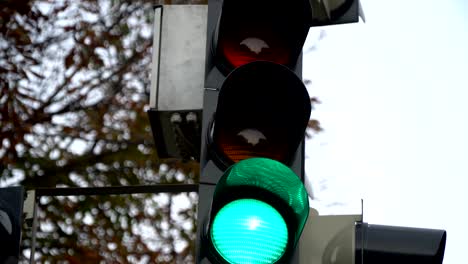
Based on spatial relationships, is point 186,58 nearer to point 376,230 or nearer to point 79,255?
point 376,230

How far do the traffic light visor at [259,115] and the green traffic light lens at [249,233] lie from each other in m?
0.17

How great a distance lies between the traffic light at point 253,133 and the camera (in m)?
2.40

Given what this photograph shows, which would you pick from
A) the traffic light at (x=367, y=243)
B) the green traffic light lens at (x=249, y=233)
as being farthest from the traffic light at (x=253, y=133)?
the traffic light at (x=367, y=243)

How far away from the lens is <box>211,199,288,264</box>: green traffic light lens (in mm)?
2371

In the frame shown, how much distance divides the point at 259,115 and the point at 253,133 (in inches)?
2.8

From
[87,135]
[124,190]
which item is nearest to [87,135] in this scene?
[87,135]

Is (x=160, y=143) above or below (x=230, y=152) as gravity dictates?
below

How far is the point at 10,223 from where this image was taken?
10.7 ft

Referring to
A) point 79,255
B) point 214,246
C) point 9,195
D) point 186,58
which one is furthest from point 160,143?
point 79,255

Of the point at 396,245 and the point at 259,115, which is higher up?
the point at 259,115

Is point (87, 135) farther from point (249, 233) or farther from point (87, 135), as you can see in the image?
point (249, 233)

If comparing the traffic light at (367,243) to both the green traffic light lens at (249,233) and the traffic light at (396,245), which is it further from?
the green traffic light lens at (249,233)

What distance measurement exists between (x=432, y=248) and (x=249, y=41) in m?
0.90

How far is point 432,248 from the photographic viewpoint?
8.52ft
